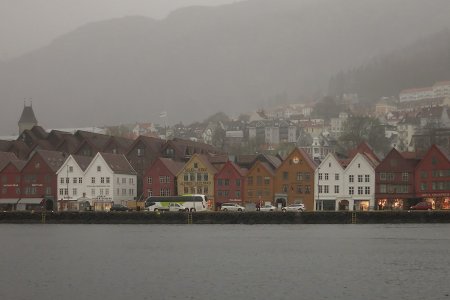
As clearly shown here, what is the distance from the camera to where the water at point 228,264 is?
152ft

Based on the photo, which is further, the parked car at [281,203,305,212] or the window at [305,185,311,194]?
the window at [305,185,311,194]

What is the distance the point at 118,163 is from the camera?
5448 inches

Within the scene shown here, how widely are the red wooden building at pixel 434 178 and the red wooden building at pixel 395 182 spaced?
130 cm

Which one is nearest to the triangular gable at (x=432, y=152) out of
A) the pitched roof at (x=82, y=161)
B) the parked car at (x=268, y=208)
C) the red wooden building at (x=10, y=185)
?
the parked car at (x=268, y=208)

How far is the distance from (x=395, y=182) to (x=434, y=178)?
5925mm

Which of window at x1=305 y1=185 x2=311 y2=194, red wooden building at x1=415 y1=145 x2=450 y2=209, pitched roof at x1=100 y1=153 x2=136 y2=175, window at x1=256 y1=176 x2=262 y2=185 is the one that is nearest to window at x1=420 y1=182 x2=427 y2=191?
red wooden building at x1=415 y1=145 x2=450 y2=209

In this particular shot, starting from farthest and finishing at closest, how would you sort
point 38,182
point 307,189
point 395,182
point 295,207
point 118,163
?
point 118,163
point 38,182
point 307,189
point 395,182
point 295,207

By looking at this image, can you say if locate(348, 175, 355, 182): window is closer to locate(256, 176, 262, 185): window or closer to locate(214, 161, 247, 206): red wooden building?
locate(256, 176, 262, 185): window

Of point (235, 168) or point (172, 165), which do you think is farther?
point (172, 165)

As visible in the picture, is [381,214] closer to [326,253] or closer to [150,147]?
[326,253]

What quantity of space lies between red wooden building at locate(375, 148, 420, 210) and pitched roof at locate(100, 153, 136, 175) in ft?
144

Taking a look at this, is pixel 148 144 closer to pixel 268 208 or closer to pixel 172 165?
pixel 172 165

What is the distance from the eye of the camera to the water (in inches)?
1825

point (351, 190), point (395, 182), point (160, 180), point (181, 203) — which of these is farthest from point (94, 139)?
point (395, 182)
